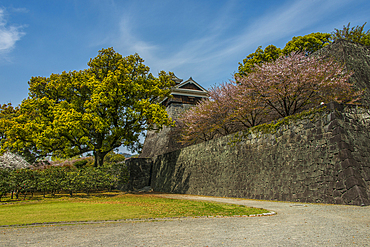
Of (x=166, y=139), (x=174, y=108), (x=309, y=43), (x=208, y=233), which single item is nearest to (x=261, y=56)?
(x=309, y=43)

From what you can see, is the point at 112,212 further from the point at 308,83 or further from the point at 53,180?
the point at 308,83

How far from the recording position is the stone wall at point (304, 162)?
7.59 metres

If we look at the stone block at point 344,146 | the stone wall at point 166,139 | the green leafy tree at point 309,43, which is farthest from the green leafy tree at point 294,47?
the stone block at point 344,146

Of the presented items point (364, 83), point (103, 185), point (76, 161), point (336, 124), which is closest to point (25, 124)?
point (103, 185)

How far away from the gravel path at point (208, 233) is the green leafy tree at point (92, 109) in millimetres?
11732

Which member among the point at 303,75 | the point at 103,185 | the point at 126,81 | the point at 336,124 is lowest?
the point at 103,185

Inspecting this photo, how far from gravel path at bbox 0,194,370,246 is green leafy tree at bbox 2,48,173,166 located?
1173cm

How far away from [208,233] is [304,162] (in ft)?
20.9

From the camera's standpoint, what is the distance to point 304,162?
29.2 feet

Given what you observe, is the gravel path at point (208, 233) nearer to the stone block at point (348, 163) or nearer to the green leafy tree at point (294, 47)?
the stone block at point (348, 163)

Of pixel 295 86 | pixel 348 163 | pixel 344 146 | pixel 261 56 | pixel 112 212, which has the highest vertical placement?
pixel 261 56

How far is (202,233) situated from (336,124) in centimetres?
649

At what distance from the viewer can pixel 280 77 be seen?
11.6 meters

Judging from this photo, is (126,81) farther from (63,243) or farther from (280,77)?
(63,243)
